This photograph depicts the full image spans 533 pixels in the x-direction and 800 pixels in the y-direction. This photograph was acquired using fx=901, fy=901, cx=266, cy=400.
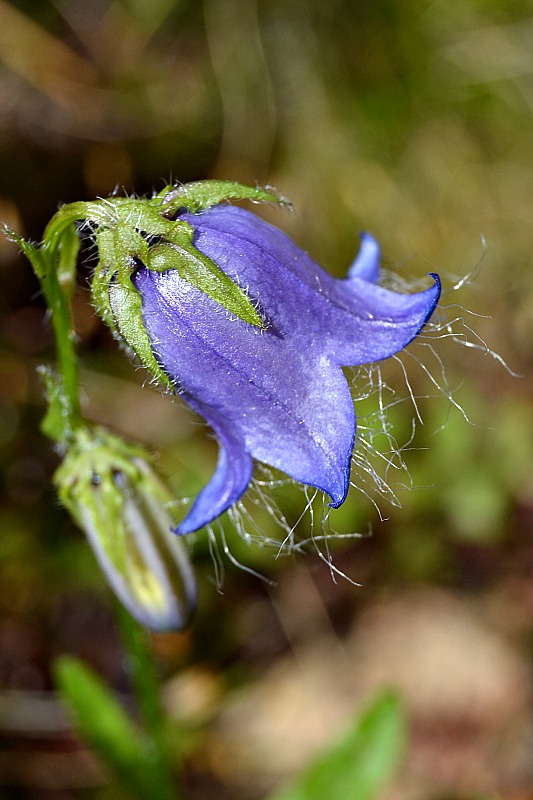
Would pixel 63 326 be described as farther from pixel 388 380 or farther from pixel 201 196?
pixel 388 380

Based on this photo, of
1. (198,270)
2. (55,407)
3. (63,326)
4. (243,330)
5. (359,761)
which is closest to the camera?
(198,270)

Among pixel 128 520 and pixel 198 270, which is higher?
pixel 198 270

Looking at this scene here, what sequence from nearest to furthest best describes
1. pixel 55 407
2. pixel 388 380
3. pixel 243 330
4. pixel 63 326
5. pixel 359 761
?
pixel 243 330, pixel 63 326, pixel 55 407, pixel 359 761, pixel 388 380

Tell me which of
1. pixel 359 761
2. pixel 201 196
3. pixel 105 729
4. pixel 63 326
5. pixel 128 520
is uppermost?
pixel 201 196

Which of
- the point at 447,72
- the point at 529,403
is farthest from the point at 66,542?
the point at 447,72

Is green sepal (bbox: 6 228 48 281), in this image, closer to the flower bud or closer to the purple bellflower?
the purple bellflower

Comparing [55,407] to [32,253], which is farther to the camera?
[55,407]

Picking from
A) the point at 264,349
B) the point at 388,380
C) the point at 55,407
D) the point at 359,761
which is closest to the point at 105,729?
the point at 359,761
